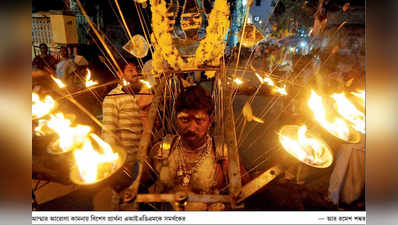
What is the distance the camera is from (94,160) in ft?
4.40

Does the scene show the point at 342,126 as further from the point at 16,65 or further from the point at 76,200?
the point at 76,200

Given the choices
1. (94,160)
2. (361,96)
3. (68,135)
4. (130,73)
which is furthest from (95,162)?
(361,96)

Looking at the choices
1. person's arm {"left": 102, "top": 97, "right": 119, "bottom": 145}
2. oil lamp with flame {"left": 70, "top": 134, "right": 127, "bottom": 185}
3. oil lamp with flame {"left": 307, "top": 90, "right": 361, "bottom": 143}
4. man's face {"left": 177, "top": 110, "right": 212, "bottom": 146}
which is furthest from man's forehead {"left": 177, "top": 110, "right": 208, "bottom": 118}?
person's arm {"left": 102, "top": 97, "right": 119, "bottom": 145}

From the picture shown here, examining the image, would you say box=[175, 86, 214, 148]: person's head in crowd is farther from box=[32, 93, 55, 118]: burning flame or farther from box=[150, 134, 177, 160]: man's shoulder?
box=[32, 93, 55, 118]: burning flame

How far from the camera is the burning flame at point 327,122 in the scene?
146 centimetres

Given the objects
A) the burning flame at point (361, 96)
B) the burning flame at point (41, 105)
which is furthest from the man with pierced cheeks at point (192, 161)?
the burning flame at point (361, 96)

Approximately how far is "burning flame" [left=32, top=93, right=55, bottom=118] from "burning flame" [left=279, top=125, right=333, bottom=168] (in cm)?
187

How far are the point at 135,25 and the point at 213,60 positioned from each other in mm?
5974

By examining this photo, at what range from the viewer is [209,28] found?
2.69 m

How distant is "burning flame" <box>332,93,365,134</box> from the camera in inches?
69.4

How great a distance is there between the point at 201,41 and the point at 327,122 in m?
1.72

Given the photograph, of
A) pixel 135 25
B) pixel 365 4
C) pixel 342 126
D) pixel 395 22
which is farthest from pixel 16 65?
pixel 135 25

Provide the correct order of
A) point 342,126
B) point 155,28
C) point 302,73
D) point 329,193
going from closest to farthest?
point 342,126 → point 155,28 → point 329,193 → point 302,73
